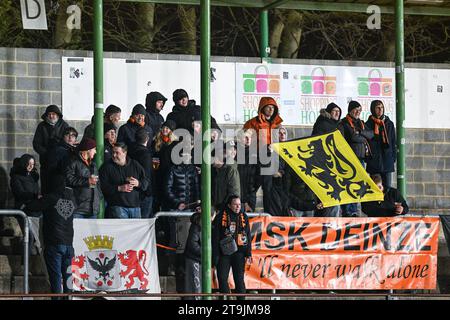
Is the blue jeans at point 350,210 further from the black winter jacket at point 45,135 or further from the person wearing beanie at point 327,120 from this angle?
the black winter jacket at point 45,135

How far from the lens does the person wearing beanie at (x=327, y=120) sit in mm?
17062

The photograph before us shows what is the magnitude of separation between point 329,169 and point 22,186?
13.1ft

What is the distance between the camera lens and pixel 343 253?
16391 millimetres

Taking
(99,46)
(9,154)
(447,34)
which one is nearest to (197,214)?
(99,46)

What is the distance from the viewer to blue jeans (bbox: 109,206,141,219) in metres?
15.5

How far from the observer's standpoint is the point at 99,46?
1591cm

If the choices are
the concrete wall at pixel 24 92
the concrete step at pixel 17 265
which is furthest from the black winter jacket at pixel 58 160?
the concrete wall at pixel 24 92

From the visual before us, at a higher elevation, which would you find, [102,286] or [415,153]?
[415,153]

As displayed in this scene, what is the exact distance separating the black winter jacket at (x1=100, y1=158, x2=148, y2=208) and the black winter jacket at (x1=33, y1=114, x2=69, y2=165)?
4.33ft

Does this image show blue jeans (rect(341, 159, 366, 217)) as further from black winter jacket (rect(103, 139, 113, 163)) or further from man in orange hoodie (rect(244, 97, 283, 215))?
black winter jacket (rect(103, 139, 113, 163))

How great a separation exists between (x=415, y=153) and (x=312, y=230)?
13.5 ft

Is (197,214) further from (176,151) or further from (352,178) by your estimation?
(352,178)

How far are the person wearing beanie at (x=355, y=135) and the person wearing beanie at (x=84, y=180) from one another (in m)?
3.67

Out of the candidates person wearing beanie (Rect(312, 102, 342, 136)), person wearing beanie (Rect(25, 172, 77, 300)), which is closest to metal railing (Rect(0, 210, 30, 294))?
person wearing beanie (Rect(25, 172, 77, 300))
